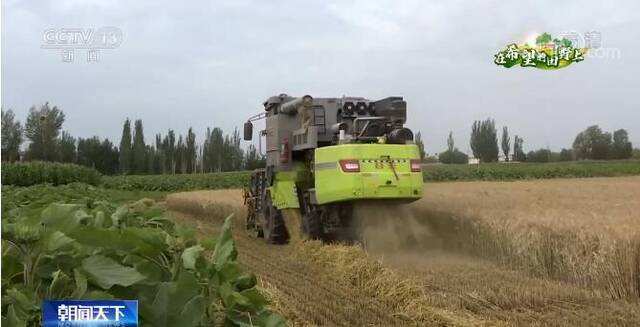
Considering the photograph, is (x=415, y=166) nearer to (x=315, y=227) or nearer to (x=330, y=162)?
(x=330, y=162)

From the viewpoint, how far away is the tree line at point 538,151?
1221cm

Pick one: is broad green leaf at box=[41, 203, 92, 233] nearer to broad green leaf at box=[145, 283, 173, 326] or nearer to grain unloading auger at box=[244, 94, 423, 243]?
broad green leaf at box=[145, 283, 173, 326]

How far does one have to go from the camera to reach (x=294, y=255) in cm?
923

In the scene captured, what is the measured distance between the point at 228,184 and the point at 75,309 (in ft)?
119

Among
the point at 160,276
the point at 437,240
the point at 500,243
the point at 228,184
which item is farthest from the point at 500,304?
the point at 228,184

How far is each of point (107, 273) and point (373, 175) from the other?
6.93m

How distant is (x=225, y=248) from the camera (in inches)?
66.6

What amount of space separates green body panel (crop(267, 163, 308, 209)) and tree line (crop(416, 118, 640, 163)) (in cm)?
219

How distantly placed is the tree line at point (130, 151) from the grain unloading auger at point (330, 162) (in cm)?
150

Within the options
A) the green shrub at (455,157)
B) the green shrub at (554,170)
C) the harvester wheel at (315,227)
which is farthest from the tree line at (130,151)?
the green shrub at (554,170)

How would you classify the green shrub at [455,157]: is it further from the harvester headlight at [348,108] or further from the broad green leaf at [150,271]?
the broad green leaf at [150,271]

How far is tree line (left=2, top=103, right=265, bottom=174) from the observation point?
4109 millimetres

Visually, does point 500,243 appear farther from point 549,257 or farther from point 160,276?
point 160,276

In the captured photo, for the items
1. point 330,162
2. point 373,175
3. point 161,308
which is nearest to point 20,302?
point 161,308
